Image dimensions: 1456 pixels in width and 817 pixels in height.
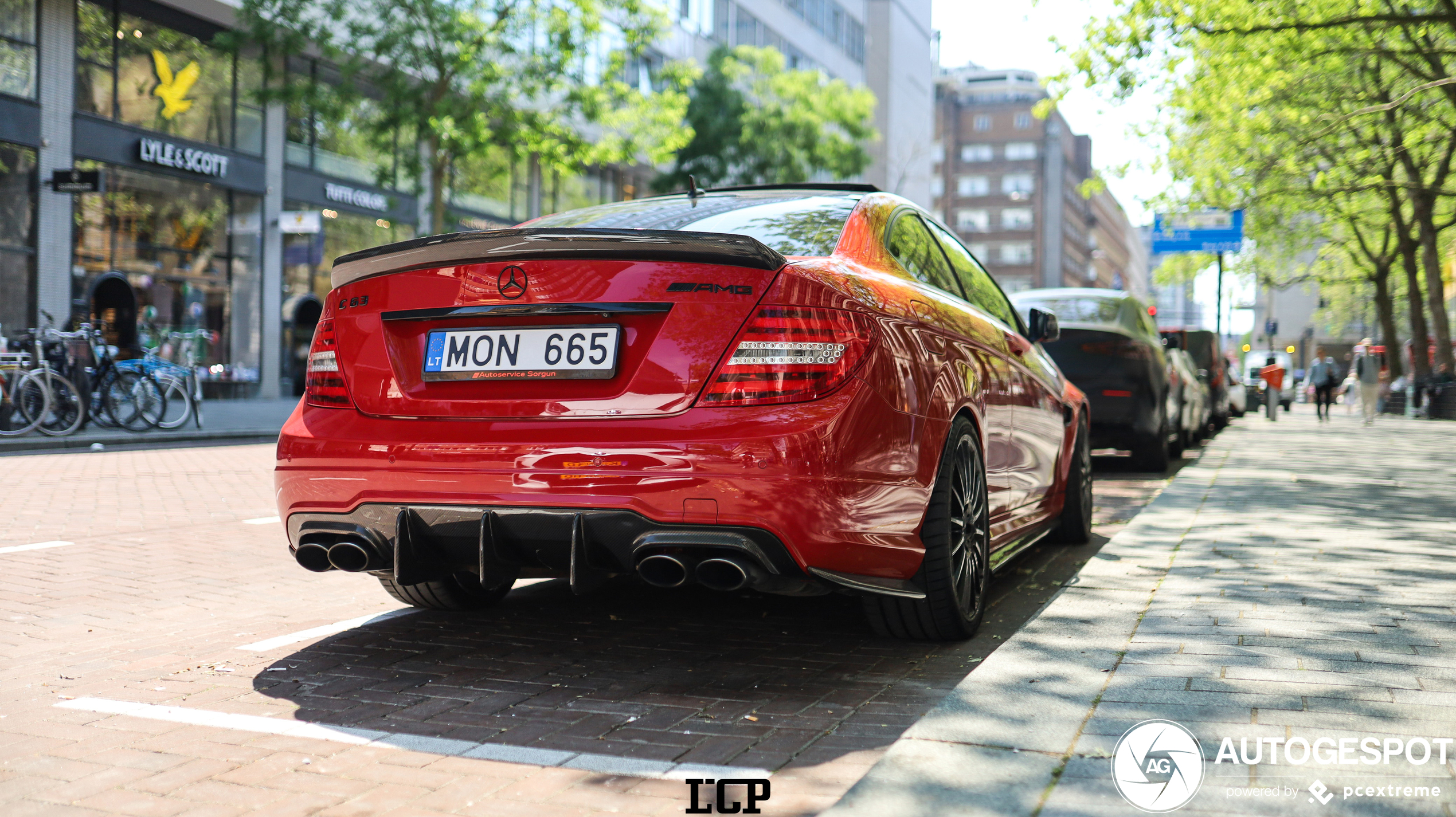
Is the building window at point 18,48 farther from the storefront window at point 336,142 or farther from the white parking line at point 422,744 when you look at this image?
the white parking line at point 422,744

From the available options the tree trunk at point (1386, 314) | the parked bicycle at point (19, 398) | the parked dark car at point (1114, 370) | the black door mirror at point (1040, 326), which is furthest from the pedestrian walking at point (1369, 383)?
the parked bicycle at point (19, 398)

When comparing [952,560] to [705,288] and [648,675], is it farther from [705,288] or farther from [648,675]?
[705,288]

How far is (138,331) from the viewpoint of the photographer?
22.4m

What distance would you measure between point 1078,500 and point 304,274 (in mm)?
22745

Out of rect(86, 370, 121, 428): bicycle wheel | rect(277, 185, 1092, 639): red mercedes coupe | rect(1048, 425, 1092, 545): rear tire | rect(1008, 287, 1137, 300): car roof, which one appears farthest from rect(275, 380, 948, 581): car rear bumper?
rect(86, 370, 121, 428): bicycle wheel

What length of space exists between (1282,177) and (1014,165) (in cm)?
9168

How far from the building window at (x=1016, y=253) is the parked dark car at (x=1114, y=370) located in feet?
360

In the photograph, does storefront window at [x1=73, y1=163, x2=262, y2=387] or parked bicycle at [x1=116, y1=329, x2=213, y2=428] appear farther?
storefront window at [x1=73, y1=163, x2=262, y2=387]

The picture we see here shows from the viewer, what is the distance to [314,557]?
154 inches

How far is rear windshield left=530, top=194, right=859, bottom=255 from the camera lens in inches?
160

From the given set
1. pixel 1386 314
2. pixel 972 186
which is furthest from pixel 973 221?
pixel 1386 314

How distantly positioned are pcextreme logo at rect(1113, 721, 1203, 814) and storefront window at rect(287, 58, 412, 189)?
22.6 metres

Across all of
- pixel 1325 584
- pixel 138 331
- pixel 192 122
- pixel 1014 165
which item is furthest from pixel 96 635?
pixel 1014 165

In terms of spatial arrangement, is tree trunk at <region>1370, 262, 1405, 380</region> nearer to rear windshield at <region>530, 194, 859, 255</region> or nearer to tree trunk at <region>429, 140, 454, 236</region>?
tree trunk at <region>429, 140, 454, 236</region>
